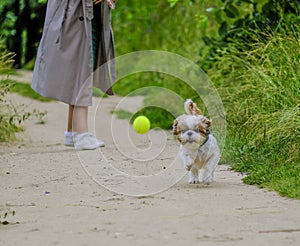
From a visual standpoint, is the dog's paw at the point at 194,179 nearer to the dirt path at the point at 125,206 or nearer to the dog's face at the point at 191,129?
the dirt path at the point at 125,206

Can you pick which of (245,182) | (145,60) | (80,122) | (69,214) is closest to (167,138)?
(80,122)

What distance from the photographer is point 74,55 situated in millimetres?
6785

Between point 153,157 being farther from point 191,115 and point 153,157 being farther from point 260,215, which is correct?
point 260,215

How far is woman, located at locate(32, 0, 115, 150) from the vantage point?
6.70 meters

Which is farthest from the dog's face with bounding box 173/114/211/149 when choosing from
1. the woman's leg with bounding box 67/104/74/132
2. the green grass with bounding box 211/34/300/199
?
the woman's leg with bounding box 67/104/74/132

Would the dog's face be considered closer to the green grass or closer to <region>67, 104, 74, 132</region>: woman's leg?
the green grass

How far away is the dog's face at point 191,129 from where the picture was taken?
4.70m

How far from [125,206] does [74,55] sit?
102 inches

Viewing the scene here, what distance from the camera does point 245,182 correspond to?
5.18m

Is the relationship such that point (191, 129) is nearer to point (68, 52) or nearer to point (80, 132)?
point (80, 132)

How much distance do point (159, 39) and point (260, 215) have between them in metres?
9.35

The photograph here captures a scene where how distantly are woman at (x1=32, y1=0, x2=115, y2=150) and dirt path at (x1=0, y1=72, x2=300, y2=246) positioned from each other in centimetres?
37

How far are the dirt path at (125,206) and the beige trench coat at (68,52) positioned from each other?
51 centimetres

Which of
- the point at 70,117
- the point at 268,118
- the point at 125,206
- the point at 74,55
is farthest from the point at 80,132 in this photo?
the point at 125,206
